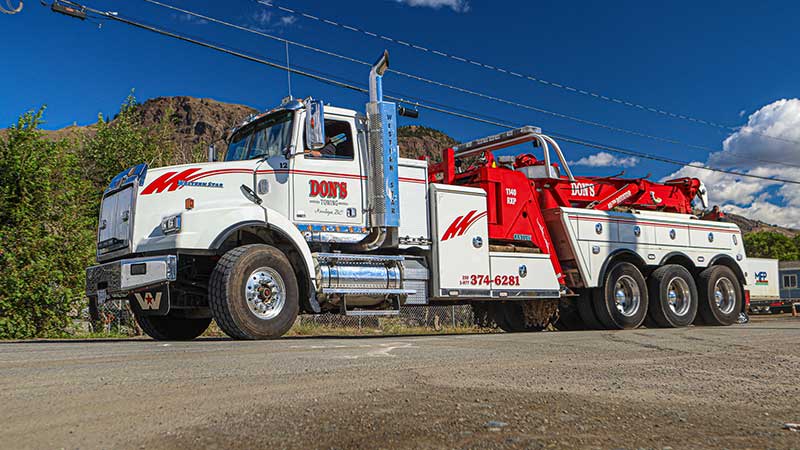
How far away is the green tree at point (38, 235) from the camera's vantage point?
507 inches

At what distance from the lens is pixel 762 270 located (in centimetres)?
3173

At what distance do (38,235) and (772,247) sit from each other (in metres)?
98.4

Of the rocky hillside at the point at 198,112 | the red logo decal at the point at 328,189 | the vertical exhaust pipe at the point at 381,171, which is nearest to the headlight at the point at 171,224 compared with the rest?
the red logo decal at the point at 328,189

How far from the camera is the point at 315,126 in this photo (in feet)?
29.8

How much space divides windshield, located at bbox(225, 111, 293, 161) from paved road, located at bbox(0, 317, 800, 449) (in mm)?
3800

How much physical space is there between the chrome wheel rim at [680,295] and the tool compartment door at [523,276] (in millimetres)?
2976

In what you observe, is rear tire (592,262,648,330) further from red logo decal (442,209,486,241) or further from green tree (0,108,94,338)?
green tree (0,108,94,338)

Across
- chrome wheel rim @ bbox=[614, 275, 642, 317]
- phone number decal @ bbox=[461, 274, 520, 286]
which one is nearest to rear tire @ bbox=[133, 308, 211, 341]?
phone number decal @ bbox=[461, 274, 520, 286]

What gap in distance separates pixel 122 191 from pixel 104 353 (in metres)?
3.28

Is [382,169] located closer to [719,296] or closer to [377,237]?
[377,237]

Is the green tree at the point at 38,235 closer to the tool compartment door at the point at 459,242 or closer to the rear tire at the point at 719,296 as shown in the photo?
the tool compartment door at the point at 459,242

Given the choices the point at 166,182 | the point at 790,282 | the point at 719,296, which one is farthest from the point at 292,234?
the point at 790,282

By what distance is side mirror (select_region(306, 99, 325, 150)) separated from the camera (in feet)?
29.7

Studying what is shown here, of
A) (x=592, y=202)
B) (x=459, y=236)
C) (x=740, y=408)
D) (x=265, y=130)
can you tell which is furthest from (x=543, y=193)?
(x=740, y=408)
